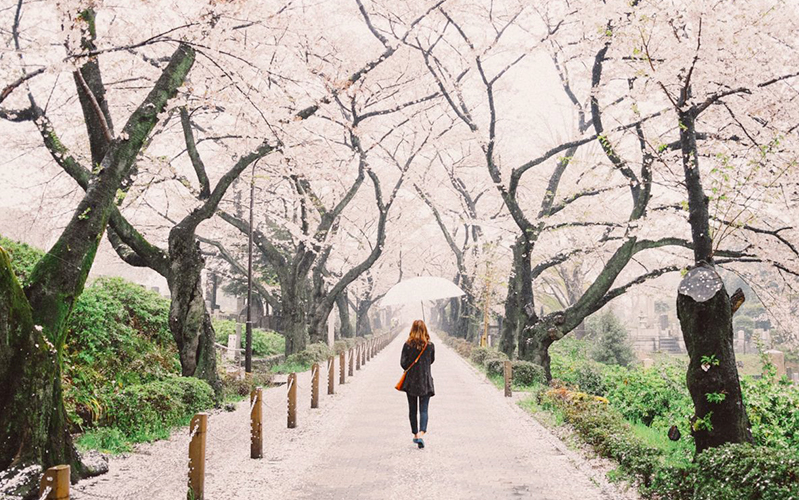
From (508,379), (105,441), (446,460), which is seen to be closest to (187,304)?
(105,441)

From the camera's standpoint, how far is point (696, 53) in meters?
8.16

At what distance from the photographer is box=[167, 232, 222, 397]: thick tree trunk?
A: 42.5ft

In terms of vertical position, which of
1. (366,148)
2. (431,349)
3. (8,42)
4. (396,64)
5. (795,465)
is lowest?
(795,465)

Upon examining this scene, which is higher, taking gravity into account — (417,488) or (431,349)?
(431,349)

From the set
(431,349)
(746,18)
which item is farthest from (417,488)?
(746,18)

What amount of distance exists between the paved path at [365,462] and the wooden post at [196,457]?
1.25 ft

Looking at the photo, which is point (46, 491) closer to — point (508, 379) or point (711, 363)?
point (711, 363)

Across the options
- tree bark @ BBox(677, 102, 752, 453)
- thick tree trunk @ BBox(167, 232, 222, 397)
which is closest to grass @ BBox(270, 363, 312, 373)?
thick tree trunk @ BBox(167, 232, 222, 397)

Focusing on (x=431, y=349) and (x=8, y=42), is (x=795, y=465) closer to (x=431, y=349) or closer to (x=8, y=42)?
(x=431, y=349)

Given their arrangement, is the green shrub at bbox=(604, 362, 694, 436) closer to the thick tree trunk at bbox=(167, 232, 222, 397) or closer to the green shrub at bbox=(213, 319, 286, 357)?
the thick tree trunk at bbox=(167, 232, 222, 397)

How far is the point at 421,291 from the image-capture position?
16.2 m

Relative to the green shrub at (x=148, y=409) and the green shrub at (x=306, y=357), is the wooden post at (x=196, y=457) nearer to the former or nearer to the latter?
the green shrub at (x=148, y=409)

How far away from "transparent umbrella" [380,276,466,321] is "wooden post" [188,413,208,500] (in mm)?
9658

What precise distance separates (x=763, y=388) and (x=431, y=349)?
18.4 ft
